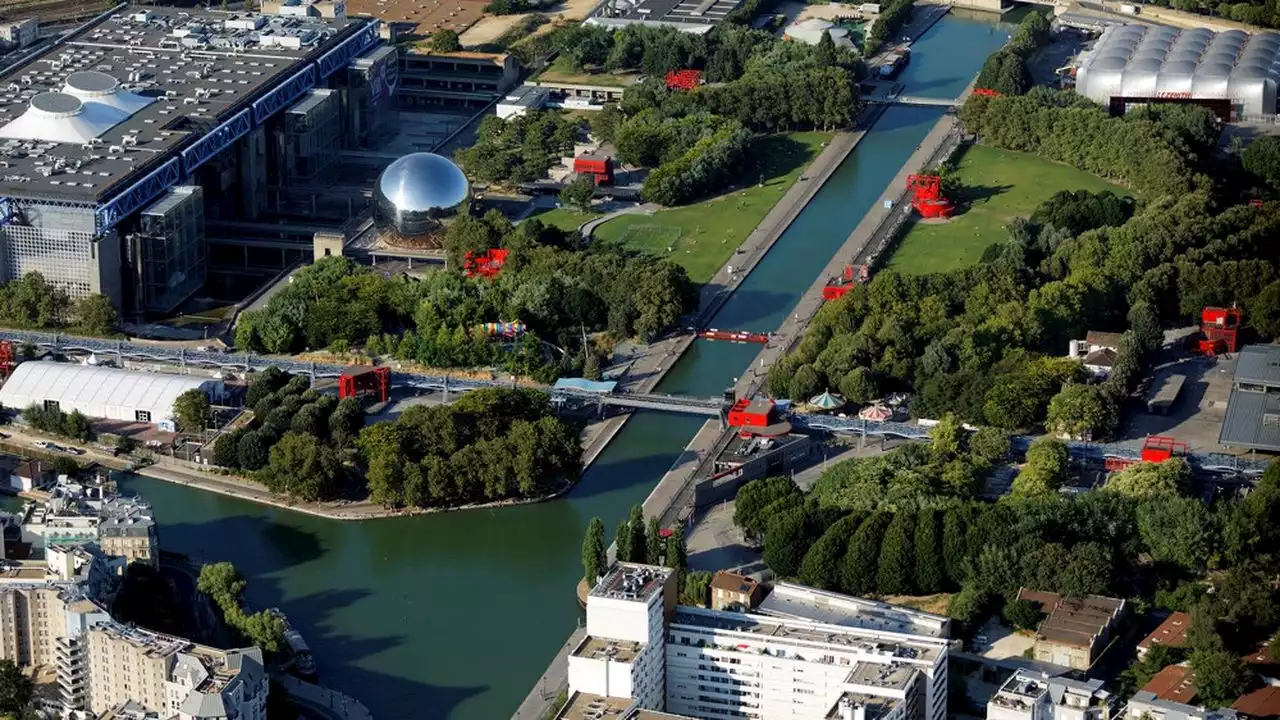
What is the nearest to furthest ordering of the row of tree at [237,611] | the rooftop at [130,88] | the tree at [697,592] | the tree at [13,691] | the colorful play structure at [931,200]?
the tree at [13,691], the row of tree at [237,611], the tree at [697,592], the rooftop at [130,88], the colorful play structure at [931,200]

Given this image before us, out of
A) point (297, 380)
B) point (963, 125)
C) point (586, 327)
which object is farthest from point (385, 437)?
point (963, 125)

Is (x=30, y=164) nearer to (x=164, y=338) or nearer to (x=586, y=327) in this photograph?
(x=164, y=338)

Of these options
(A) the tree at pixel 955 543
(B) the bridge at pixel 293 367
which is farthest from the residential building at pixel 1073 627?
(B) the bridge at pixel 293 367

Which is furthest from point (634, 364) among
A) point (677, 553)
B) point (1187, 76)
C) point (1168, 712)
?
point (1187, 76)

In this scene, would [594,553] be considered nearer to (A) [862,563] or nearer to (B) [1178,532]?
(A) [862,563]

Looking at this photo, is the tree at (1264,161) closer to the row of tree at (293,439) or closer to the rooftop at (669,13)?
the rooftop at (669,13)

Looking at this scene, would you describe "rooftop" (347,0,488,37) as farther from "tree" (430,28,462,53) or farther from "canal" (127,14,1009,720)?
"canal" (127,14,1009,720)
